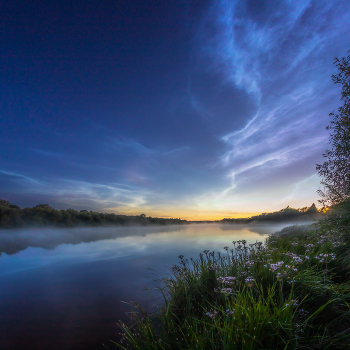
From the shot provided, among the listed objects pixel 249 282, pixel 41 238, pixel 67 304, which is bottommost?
pixel 41 238

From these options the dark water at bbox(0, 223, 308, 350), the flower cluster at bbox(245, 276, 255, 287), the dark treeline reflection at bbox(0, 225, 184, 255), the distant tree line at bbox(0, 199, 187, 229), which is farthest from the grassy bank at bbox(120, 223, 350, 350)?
the distant tree line at bbox(0, 199, 187, 229)

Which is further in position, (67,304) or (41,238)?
(41,238)

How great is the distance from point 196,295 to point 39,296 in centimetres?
785

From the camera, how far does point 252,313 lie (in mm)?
2625

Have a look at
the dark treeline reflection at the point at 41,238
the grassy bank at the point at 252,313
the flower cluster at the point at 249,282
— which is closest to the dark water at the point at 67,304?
the grassy bank at the point at 252,313

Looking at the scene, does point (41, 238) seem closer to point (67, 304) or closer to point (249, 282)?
point (67, 304)

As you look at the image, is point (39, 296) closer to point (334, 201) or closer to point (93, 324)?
point (93, 324)

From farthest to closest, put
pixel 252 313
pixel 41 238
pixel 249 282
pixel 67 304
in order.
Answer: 1. pixel 41 238
2. pixel 67 304
3. pixel 249 282
4. pixel 252 313

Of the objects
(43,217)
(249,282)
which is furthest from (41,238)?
(249,282)

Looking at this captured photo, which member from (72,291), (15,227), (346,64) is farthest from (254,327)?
(15,227)

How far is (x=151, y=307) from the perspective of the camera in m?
5.84

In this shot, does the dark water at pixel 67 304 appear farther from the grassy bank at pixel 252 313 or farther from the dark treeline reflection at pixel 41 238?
the dark treeline reflection at pixel 41 238

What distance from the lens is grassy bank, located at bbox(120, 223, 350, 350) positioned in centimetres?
238

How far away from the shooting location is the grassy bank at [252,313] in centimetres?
238
